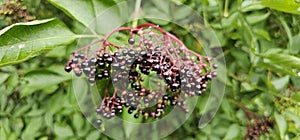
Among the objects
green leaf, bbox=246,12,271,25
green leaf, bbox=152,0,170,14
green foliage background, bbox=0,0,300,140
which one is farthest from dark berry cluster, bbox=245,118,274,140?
green leaf, bbox=152,0,170,14

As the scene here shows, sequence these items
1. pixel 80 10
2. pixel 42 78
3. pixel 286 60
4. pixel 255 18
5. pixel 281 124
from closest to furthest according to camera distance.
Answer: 1. pixel 80 10
2. pixel 286 60
3. pixel 42 78
4. pixel 281 124
5. pixel 255 18

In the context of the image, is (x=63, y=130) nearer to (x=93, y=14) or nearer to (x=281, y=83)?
(x=93, y=14)

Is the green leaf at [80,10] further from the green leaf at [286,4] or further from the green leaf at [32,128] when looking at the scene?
the green leaf at [32,128]

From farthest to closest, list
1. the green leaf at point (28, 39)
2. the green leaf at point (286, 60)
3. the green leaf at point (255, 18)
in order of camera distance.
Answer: the green leaf at point (255, 18) < the green leaf at point (286, 60) < the green leaf at point (28, 39)

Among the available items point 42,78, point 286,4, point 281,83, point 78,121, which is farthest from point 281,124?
point 42,78

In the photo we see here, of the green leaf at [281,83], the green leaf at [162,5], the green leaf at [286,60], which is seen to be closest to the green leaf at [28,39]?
the green leaf at [162,5]

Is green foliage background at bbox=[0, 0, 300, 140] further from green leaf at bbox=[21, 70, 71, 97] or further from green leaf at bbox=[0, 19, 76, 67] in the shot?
green leaf at bbox=[0, 19, 76, 67]
